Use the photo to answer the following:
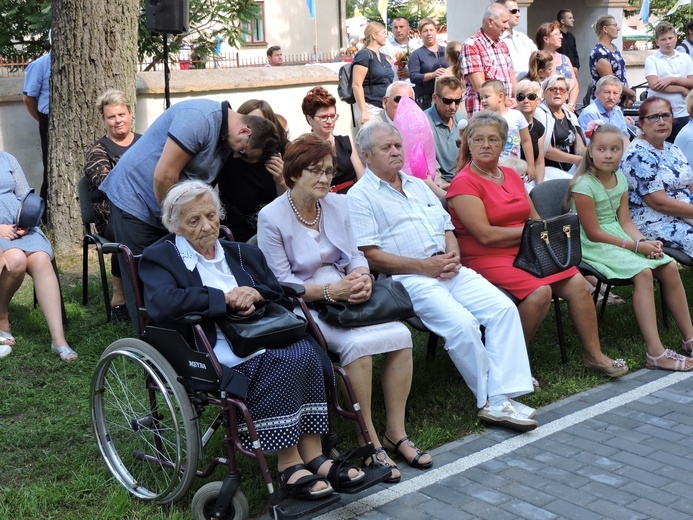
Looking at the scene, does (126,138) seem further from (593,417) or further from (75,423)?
(593,417)

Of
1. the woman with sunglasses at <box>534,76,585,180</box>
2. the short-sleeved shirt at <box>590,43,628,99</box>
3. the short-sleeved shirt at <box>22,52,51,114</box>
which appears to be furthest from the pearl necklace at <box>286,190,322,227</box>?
the short-sleeved shirt at <box>590,43,628,99</box>

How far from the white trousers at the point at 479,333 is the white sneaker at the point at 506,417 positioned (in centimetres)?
5

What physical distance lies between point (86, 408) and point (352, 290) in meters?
1.79

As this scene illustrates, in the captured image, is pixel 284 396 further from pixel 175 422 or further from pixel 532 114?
pixel 532 114

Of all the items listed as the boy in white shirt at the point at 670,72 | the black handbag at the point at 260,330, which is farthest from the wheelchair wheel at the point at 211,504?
the boy in white shirt at the point at 670,72

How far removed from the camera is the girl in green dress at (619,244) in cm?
588

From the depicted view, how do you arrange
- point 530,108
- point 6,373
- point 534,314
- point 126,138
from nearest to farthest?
point 534,314
point 6,373
point 126,138
point 530,108

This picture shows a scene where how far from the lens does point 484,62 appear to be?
892 cm

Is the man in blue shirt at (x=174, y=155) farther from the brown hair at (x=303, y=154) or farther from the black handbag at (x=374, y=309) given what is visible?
the black handbag at (x=374, y=309)

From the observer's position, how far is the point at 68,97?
837 cm

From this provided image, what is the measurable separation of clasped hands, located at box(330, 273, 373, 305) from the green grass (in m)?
0.72

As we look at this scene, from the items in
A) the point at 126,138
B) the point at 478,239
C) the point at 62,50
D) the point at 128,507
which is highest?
the point at 62,50

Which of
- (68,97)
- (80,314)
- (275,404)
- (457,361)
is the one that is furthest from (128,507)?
(68,97)

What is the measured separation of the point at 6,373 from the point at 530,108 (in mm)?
4836
